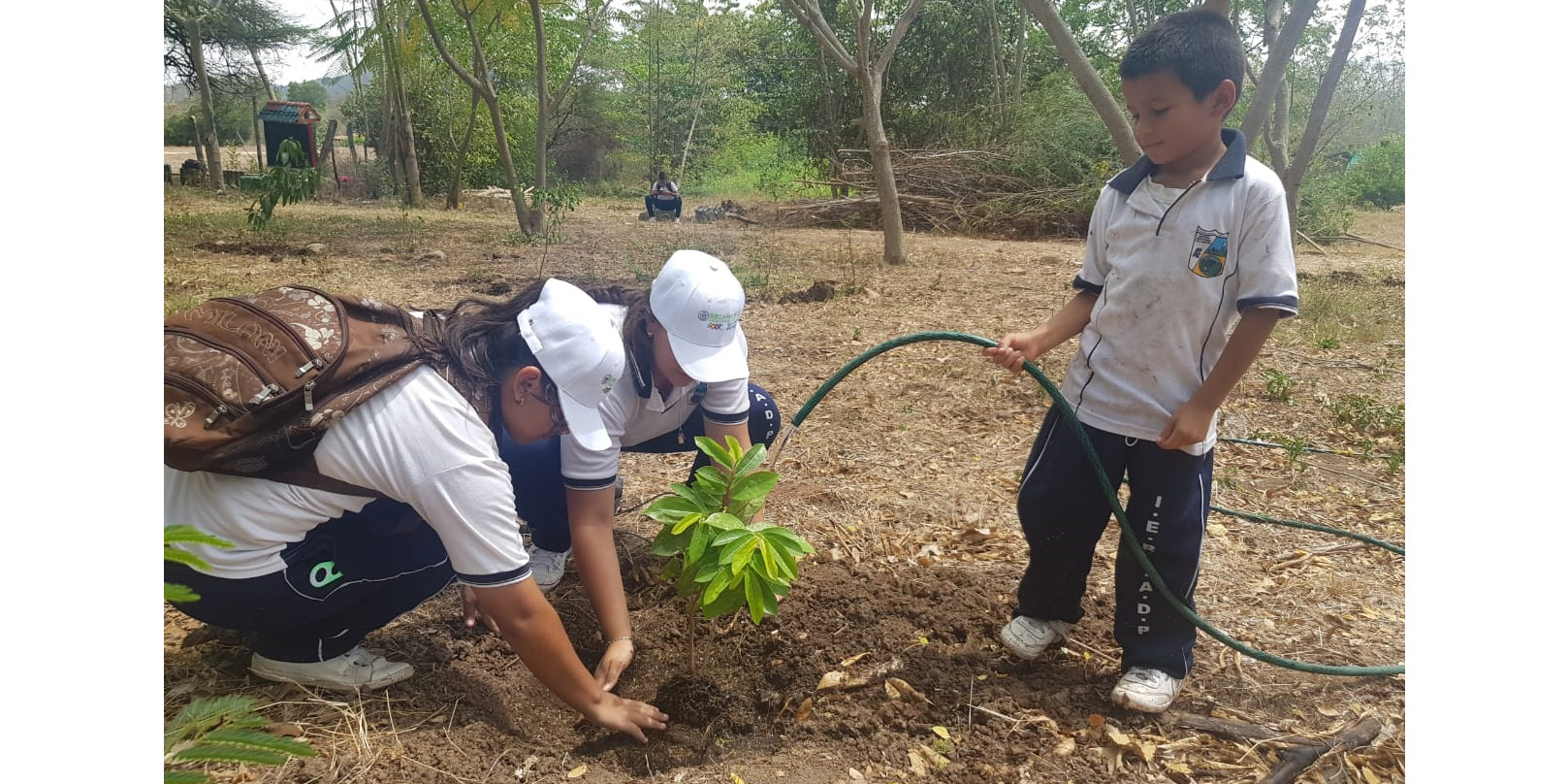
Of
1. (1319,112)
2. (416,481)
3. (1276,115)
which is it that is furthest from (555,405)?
(1276,115)

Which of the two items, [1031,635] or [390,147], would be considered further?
[390,147]

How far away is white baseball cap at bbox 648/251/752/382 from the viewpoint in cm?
195

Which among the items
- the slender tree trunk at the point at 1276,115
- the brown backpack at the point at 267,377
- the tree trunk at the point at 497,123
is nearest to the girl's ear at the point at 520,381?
the brown backpack at the point at 267,377

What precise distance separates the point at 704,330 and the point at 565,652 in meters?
0.70

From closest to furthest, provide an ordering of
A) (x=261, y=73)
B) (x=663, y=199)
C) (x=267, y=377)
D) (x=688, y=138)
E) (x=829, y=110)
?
(x=267, y=377), (x=663, y=199), (x=829, y=110), (x=688, y=138), (x=261, y=73)

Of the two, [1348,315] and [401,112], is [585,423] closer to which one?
[1348,315]

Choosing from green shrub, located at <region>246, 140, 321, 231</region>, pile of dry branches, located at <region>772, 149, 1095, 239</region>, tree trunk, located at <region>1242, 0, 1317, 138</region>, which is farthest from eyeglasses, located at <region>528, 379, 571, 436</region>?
pile of dry branches, located at <region>772, 149, 1095, 239</region>

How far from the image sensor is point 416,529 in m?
2.00

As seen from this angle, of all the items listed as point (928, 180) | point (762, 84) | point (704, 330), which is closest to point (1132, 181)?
point (704, 330)

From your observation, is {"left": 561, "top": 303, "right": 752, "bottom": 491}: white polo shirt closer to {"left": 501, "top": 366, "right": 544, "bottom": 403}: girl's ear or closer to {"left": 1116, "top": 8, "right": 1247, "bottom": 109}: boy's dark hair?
{"left": 501, "top": 366, "right": 544, "bottom": 403}: girl's ear

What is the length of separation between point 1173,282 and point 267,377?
67.1 inches

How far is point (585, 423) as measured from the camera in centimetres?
177

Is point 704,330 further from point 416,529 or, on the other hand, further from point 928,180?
point 928,180

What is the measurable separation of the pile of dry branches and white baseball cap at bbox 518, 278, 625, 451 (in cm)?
1000
